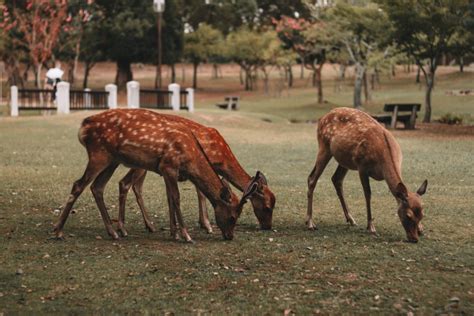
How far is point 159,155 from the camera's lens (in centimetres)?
848

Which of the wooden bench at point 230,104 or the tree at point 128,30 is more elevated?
the tree at point 128,30

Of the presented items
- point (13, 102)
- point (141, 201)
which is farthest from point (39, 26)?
point (141, 201)

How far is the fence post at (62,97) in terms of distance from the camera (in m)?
32.6

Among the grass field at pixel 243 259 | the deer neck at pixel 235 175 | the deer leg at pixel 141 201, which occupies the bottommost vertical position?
the grass field at pixel 243 259

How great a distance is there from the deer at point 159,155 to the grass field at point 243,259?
0.46 metres

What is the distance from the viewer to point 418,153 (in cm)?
2052

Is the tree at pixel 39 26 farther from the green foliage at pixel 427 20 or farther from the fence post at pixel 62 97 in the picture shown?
the green foliage at pixel 427 20

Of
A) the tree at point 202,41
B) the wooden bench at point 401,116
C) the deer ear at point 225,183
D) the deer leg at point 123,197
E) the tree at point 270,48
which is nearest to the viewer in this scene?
the deer ear at point 225,183

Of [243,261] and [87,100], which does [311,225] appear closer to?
[243,261]

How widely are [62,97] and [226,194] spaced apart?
83.1 ft

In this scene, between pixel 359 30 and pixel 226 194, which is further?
pixel 359 30

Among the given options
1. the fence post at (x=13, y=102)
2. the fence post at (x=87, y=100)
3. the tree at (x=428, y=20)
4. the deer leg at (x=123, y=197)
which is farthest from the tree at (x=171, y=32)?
the deer leg at (x=123, y=197)

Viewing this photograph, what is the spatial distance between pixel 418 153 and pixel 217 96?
41.9 meters

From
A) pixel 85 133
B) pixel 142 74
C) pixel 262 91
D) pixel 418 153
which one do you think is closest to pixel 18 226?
pixel 85 133
